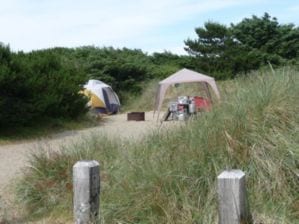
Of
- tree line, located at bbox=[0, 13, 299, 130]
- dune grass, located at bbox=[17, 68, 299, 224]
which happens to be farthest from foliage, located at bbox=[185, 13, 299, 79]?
dune grass, located at bbox=[17, 68, 299, 224]

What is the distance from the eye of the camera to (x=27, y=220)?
18.3 ft

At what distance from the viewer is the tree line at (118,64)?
14.1m

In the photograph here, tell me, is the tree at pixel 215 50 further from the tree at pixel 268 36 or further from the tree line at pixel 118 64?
the tree at pixel 268 36

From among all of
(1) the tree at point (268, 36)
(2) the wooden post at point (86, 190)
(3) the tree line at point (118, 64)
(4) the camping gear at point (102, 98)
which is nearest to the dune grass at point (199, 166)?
(2) the wooden post at point (86, 190)

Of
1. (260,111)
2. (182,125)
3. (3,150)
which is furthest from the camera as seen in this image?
(3,150)

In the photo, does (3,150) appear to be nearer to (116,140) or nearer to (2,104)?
(2,104)

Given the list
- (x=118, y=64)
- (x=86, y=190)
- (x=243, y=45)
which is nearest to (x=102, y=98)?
(x=118, y=64)

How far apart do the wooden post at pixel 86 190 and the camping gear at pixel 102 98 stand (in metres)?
17.7

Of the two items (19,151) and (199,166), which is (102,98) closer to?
(19,151)

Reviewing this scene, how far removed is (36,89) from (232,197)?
465 inches

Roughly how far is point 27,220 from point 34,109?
905 centimetres

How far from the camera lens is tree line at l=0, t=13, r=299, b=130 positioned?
14.1 metres

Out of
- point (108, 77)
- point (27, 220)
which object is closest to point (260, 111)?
point (27, 220)

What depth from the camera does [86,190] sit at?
4.20 m
